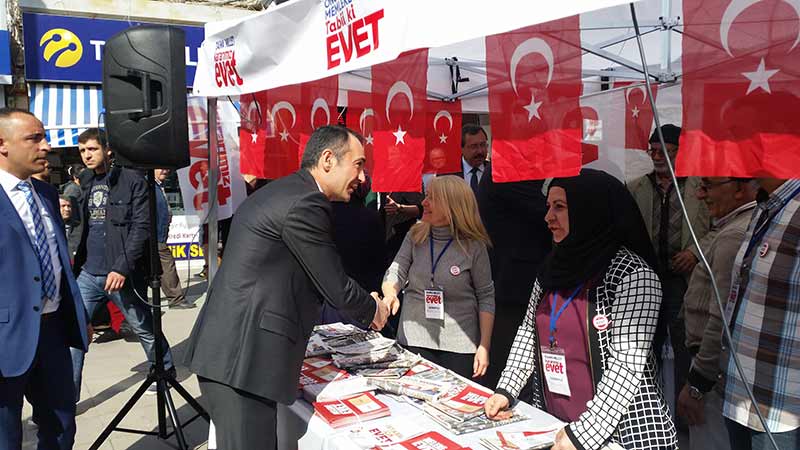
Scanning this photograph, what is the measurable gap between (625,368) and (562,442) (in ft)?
1.02

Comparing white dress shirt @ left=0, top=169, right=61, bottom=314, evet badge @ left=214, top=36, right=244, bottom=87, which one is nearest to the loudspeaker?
evet badge @ left=214, top=36, right=244, bottom=87

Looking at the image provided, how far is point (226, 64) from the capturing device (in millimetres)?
3486

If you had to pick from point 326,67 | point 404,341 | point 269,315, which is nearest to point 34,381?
point 269,315

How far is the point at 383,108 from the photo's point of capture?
3.52 metres

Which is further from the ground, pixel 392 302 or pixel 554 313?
pixel 554 313

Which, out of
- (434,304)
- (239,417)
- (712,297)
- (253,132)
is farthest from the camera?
(253,132)

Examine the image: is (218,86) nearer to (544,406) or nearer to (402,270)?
(402,270)

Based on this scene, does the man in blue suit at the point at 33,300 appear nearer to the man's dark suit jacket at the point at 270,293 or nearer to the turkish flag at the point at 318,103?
the man's dark suit jacket at the point at 270,293

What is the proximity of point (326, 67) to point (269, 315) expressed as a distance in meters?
1.09

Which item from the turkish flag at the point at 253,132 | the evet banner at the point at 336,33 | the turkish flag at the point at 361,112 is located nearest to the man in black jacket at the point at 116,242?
the turkish flag at the point at 253,132

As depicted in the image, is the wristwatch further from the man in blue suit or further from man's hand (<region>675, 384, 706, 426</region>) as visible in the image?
the man in blue suit

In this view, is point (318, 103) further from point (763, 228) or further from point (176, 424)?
point (763, 228)

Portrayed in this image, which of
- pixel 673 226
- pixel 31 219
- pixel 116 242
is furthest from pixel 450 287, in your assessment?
pixel 116 242

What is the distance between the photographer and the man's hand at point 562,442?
6.04ft
